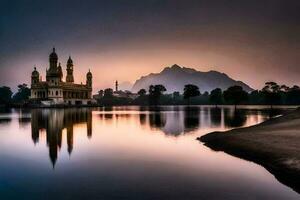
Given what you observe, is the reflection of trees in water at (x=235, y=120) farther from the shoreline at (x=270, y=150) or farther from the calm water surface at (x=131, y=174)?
the calm water surface at (x=131, y=174)

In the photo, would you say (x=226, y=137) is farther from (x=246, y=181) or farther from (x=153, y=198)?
(x=153, y=198)

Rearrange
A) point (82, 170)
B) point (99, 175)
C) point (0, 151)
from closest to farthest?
1. point (99, 175)
2. point (82, 170)
3. point (0, 151)

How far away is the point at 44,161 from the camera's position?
30.6 meters

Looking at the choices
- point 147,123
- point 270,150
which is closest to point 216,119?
point 147,123

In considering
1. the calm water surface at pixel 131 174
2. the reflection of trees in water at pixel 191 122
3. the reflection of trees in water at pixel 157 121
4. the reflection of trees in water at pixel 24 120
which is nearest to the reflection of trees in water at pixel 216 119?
the reflection of trees in water at pixel 191 122

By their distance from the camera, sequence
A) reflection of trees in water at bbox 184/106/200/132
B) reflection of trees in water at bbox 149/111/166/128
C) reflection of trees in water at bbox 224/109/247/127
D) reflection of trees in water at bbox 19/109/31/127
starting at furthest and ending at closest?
reflection of trees in water at bbox 19/109/31/127 < reflection of trees in water at bbox 149/111/166/128 < reflection of trees in water at bbox 224/109/247/127 < reflection of trees in water at bbox 184/106/200/132

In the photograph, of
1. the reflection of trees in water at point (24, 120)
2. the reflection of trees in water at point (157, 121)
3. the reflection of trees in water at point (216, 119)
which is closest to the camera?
the reflection of trees in water at point (157, 121)

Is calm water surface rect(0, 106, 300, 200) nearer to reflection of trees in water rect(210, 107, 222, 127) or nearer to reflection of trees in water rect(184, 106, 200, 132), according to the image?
reflection of trees in water rect(184, 106, 200, 132)

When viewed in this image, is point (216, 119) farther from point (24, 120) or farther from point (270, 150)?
point (270, 150)

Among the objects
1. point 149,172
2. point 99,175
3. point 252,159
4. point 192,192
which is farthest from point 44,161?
point 252,159

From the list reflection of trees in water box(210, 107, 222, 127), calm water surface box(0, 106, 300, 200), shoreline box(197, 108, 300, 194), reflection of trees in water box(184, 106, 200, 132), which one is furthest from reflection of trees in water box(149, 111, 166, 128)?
calm water surface box(0, 106, 300, 200)

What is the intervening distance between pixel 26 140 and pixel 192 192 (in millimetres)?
31149

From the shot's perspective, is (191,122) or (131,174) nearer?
(131,174)

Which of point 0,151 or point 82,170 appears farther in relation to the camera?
point 0,151
